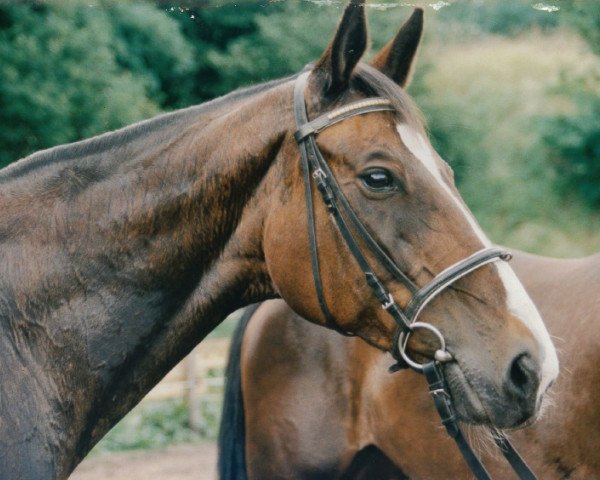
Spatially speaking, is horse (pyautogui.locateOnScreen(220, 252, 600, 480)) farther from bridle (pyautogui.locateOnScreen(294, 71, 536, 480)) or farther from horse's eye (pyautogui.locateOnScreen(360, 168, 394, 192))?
horse's eye (pyautogui.locateOnScreen(360, 168, 394, 192))

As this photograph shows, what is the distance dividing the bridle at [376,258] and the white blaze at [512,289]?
7 centimetres

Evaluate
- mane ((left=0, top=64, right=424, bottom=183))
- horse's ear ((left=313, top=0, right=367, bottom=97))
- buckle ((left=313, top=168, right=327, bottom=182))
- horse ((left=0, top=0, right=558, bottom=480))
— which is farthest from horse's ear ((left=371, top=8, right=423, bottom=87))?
buckle ((left=313, top=168, right=327, bottom=182))

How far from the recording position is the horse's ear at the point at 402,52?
2.50m

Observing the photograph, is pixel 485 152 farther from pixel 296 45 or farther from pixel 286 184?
pixel 286 184

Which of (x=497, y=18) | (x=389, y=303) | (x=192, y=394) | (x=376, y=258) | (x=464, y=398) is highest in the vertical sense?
(x=376, y=258)

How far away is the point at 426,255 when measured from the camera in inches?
85.8

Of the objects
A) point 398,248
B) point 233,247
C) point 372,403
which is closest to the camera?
point 398,248

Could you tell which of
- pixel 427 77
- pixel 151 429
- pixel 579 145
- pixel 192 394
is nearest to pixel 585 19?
pixel 579 145

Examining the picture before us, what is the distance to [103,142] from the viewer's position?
2551 mm

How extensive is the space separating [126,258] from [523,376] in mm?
1273

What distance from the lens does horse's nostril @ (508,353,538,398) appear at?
80.8 inches

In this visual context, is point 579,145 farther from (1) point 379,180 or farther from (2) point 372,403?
(1) point 379,180

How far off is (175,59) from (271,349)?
8.59 meters

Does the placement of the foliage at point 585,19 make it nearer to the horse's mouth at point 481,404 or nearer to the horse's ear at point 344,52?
the horse's ear at point 344,52
